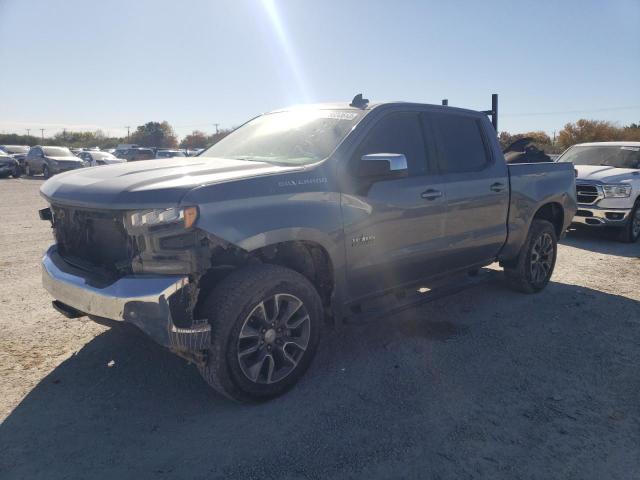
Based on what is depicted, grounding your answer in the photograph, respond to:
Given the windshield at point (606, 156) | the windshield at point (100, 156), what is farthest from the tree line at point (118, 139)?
the windshield at point (606, 156)

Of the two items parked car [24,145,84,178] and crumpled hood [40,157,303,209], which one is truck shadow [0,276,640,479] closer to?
crumpled hood [40,157,303,209]

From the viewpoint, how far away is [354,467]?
2.63 m

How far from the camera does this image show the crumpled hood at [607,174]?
901 cm

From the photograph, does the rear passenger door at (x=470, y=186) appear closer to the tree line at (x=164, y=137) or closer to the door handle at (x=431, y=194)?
the door handle at (x=431, y=194)

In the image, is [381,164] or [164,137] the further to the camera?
[164,137]

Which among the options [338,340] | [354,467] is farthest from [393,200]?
[354,467]

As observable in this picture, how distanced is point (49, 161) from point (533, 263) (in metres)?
24.6

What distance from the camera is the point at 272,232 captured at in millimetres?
3131

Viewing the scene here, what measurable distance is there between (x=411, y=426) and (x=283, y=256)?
1410 millimetres

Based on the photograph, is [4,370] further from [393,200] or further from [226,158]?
[393,200]

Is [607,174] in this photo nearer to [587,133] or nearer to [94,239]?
[94,239]

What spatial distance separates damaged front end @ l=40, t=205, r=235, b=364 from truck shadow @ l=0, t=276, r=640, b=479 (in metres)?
0.25

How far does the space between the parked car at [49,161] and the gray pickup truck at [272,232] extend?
22.6m

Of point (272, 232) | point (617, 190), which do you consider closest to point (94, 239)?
point (272, 232)
